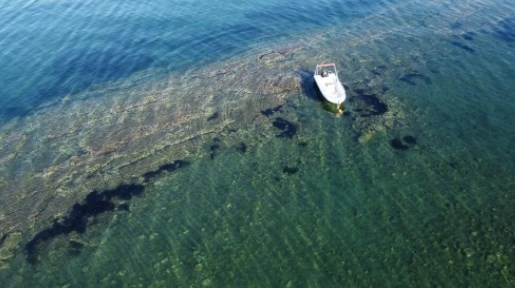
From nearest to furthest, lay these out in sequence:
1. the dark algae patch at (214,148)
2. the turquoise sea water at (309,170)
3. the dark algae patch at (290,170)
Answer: the turquoise sea water at (309,170) < the dark algae patch at (290,170) < the dark algae patch at (214,148)

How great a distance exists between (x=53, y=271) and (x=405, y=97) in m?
43.3

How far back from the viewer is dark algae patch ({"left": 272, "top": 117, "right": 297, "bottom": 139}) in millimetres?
47406

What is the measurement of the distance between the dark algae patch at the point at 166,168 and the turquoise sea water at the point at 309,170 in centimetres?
33

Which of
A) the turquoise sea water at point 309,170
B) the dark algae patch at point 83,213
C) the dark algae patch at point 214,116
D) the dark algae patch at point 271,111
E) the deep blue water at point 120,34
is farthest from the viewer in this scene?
the deep blue water at point 120,34

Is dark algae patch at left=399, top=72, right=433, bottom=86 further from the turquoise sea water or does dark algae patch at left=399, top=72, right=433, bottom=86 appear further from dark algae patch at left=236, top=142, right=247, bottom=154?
dark algae patch at left=236, top=142, right=247, bottom=154

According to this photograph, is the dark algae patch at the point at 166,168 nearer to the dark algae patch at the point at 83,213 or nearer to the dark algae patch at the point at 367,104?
the dark algae patch at the point at 83,213

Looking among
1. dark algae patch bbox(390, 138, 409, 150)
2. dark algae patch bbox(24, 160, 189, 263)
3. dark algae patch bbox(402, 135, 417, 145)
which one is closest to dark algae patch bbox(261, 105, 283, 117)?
dark algae patch bbox(24, 160, 189, 263)

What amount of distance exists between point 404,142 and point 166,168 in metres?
26.1

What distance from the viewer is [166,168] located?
146 ft

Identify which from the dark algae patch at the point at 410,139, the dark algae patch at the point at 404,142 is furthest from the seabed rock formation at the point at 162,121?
the dark algae patch at the point at 410,139

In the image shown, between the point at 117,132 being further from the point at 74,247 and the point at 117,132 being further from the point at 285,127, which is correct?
the point at 285,127

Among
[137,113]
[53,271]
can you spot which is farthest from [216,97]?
[53,271]

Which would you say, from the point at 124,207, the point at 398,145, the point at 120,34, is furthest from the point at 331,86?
the point at 120,34

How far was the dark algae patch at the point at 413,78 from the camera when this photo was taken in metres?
55.0
